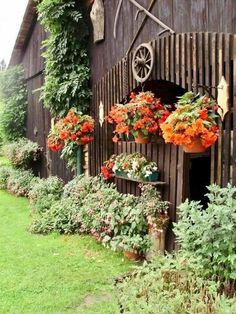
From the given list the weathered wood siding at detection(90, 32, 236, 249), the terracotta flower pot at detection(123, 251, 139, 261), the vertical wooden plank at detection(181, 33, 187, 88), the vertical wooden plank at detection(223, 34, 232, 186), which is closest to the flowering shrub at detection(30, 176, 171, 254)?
the terracotta flower pot at detection(123, 251, 139, 261)

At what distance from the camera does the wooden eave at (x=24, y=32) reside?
10312mm

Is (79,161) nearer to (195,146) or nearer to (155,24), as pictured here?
(155,24)

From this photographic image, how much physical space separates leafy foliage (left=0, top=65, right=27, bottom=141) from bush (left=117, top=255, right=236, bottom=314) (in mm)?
10008

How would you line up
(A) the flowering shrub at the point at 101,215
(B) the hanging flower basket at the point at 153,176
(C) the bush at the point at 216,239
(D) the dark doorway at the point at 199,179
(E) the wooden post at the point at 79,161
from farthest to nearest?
(E) the wooden post at the point at 79,161 → (D) the dark doorway at the point at 199,179 → (B) the hanging flower basket at the point at 153,176 → (A) the flowering shrub at the point at 101,215 → (C) the bush at the point at 216,239

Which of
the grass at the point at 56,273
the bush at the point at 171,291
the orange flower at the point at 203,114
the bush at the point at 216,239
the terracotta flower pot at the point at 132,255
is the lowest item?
the grass at the point at 56,273

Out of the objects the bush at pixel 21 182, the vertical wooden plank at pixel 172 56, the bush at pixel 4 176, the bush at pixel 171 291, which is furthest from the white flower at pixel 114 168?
→ the bush at pixel 4 176

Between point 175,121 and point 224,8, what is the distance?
131cm

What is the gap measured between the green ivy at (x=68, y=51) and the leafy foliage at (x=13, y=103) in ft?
17.4

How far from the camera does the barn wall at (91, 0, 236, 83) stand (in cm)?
417

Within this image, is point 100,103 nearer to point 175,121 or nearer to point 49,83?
point 49,83

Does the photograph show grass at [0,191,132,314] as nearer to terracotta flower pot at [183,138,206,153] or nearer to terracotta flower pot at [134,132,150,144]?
terracotta flower pot at [134,132,150,144]

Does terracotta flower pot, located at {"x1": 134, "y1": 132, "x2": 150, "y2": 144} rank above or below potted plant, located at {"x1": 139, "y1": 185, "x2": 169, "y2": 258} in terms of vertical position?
above

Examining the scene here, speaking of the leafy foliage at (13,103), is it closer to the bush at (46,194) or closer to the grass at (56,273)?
the bush at (46,194)

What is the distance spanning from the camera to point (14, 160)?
11.4 meters
